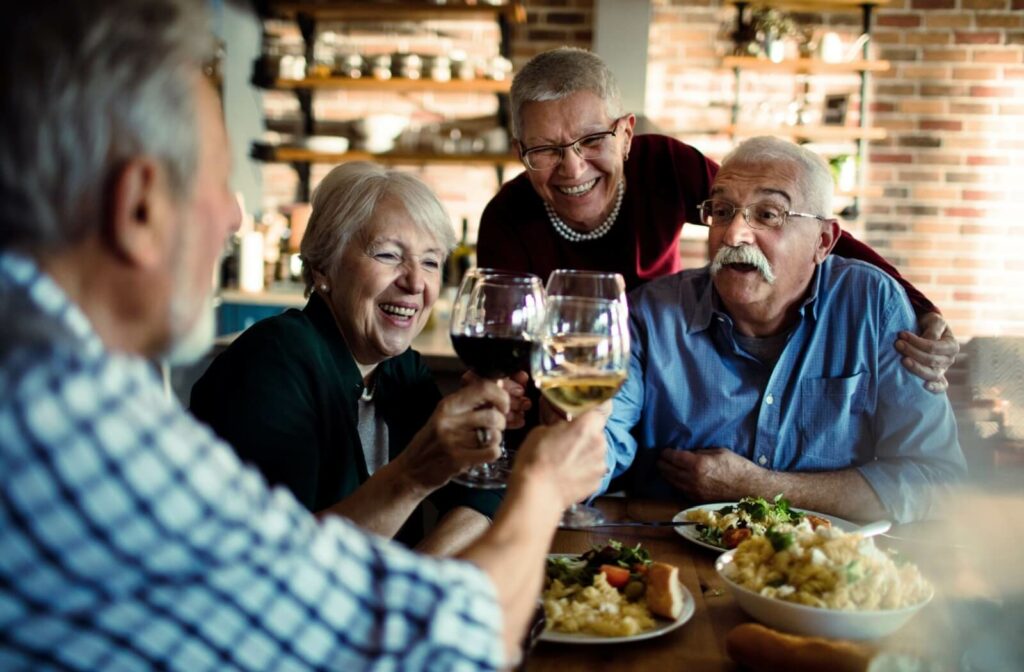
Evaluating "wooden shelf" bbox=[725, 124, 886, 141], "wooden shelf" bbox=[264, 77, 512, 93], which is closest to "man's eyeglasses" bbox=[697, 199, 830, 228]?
"wooden shelf" bbox=[725, 124, 886, 141]

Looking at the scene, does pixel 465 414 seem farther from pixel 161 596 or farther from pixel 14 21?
pixel 14 21

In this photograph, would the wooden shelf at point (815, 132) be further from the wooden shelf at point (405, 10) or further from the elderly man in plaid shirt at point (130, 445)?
the elderly man in plaid shirt at point (130, 445)

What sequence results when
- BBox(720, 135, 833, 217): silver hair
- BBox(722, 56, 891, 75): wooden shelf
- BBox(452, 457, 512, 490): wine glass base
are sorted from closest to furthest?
BBox(452, 457, 512, 490): wine glass base
BBox(720, 135, 833, 217): silver hair
BBox(722, 56, 891, 75): wooden shelf

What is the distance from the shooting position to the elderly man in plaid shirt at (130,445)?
67 centimetres

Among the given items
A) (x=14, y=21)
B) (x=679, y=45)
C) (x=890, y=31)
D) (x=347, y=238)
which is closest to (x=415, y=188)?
(x=347, y=238)

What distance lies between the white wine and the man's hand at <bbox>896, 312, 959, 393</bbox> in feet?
3.70

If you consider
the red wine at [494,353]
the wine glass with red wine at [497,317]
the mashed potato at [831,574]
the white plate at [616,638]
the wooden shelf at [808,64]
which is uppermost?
the wooden shelf at [808,64]

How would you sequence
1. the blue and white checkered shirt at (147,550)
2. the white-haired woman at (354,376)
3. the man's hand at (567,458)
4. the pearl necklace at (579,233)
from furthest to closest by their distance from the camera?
the pearl necklace at (579,233) → the white-haired woman at (354,376) → the man's hand at (567,458) → the blue and white checkered shirt at (147,550)

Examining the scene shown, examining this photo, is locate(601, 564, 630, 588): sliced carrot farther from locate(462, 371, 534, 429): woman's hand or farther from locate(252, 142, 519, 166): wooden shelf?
locate(252, 142, 519, 166): wooden shelf

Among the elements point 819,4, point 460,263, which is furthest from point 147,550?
point 819,4

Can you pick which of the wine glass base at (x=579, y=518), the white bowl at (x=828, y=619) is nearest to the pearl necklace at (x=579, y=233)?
the wine glass base at (x=579, y=518)

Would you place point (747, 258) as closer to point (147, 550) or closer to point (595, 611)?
point (595, 611)

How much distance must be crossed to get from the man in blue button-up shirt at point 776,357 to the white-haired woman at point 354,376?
46 centimetres

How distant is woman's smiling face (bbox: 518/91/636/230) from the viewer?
2.27m
